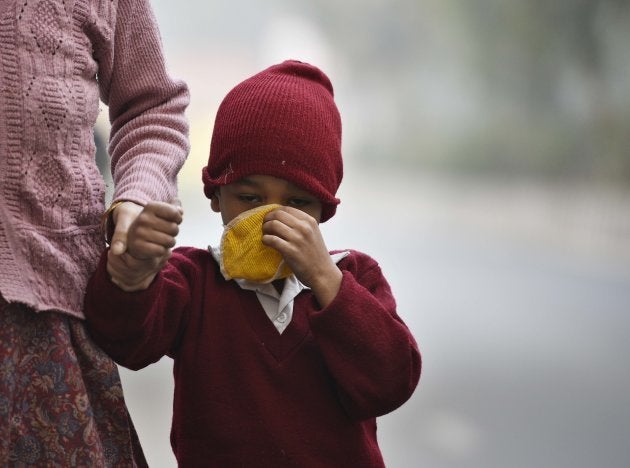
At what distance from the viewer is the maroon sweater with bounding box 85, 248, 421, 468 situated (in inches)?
36.7

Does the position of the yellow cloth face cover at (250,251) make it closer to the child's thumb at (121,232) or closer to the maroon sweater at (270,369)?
the maroon sweater at (270,369)

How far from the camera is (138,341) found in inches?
35.3

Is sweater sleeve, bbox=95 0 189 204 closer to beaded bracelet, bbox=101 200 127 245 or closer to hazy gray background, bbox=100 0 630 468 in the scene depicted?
beaded bracelet, bbox=101 200 127 245

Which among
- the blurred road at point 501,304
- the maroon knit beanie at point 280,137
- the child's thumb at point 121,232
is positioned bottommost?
the blurred road at point 501,304

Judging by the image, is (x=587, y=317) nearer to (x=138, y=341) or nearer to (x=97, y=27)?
(x=138, y=341)

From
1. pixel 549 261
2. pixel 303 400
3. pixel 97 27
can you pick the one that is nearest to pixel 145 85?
pixel 97 27

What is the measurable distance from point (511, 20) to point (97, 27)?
122 centimetres

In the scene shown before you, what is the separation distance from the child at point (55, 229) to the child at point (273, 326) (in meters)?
0.09

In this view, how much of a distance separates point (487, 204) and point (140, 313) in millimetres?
1171

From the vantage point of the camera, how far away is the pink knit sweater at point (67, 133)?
782 millimetres

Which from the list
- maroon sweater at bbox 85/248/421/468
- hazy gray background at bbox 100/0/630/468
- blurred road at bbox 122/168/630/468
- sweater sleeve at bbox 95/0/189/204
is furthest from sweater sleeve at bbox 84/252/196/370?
blurred road at bbox 122/168/630/468

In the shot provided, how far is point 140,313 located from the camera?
867 millimetres

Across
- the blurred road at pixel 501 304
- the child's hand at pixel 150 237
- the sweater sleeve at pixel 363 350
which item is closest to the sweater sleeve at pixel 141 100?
the child's hand at pixel 150 237

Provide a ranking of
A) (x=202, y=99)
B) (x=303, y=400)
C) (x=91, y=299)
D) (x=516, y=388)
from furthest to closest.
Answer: (x=516, y=388) → (x=202, y=99) → (x=303, y=400) → (x=91, y=299)
